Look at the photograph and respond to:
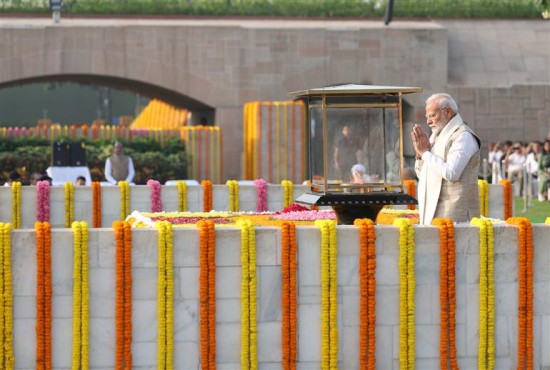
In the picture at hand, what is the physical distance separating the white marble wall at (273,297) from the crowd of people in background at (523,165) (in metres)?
18.9

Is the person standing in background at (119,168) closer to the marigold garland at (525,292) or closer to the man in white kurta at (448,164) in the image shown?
the man in white kurta at (448,164)

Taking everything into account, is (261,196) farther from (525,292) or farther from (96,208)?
(525,292)

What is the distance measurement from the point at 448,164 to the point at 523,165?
2035cm

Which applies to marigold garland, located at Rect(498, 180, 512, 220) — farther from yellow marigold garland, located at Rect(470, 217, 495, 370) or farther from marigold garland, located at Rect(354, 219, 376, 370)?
marigold garland, located at Rect(354, 219, 376, 370)

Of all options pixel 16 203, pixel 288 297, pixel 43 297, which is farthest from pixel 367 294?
Result: pixel 16 203

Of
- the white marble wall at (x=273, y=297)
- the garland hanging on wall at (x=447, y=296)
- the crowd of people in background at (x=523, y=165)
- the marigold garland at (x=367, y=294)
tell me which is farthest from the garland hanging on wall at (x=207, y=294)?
the crowd of people in background at (x=523, y=165)

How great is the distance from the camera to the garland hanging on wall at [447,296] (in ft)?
40.7

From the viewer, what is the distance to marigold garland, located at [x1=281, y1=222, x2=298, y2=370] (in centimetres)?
1223

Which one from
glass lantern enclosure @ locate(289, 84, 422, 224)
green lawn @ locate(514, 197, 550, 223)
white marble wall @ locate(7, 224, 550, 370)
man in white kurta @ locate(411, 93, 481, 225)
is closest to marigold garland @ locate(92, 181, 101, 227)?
glass lantern enclosure @ locate(289, 84, 422, 224)

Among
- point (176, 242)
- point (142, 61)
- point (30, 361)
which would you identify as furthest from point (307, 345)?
point (142, 61)

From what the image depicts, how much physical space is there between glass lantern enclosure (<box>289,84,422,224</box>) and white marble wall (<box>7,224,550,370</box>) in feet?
5.06

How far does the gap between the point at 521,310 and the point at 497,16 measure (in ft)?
93.5

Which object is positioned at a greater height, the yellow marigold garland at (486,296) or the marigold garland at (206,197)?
the marigold garland at (206,197)

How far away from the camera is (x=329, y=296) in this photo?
1237 cm
